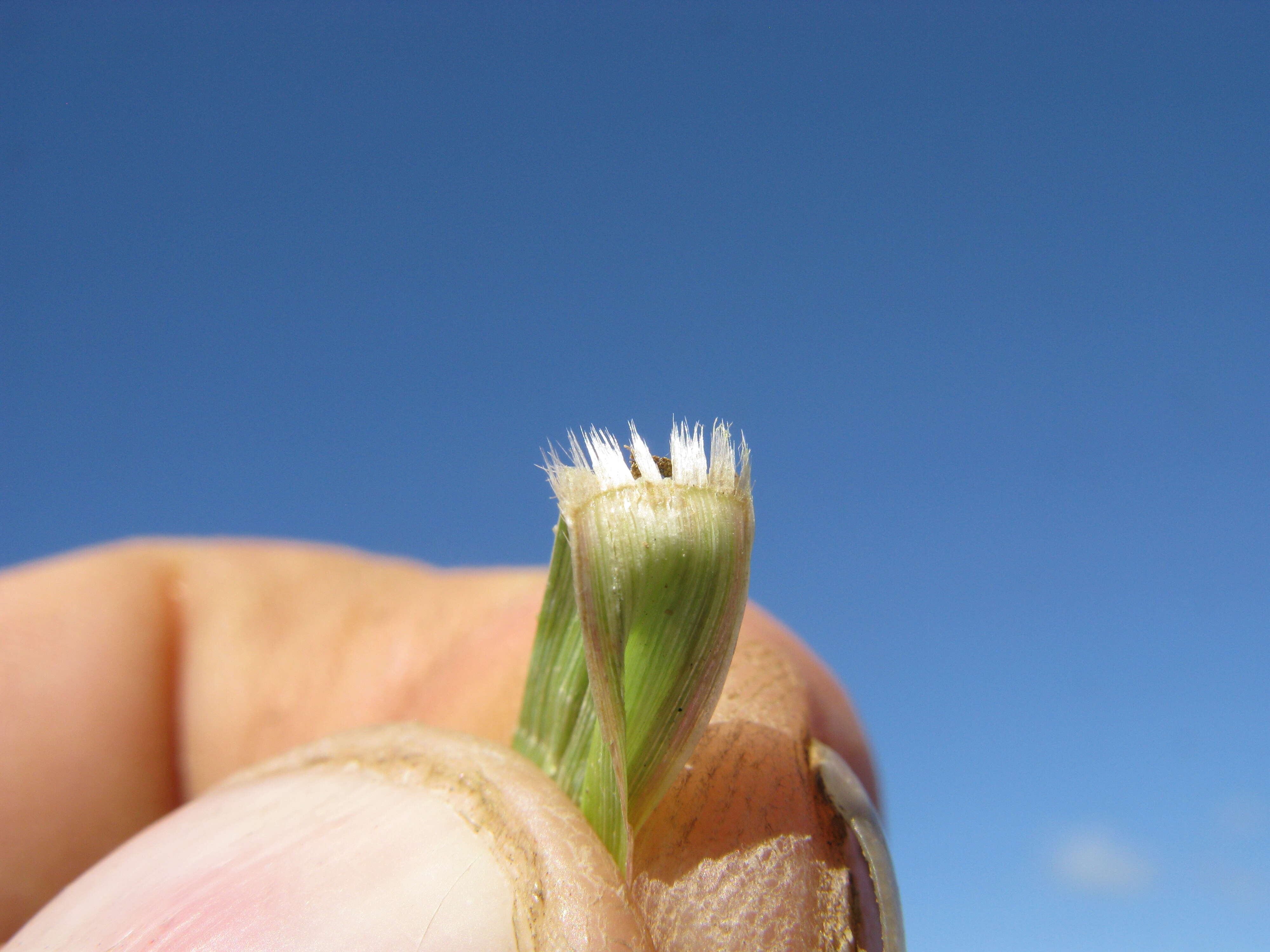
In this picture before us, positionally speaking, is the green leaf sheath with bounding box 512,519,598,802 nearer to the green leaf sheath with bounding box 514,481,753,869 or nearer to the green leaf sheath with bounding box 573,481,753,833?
the green leaf sheath with bounding box 514,481,753,869

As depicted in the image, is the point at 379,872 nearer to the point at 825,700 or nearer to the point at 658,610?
the point at 658,610

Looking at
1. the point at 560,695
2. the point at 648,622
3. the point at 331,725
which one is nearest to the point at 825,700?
the point at 560,695

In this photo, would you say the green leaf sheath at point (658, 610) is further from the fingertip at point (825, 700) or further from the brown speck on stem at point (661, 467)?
the fingertip at point (825, 700)

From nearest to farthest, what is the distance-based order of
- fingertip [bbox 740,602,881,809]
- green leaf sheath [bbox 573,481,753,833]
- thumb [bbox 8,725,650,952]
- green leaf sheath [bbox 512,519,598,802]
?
green leaf sheath [bbox 573,481,753,833], thumb [bbox 8,725,650,952], green leaf sheath [bbox 512,519,598,802], fingertip [bbox 740,602,881,809]

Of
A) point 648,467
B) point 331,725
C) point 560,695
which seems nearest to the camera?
point 648,467

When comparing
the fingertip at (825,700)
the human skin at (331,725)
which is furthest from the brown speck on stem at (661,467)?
the fingertip at (825,700)

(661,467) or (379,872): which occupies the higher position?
(661,467)

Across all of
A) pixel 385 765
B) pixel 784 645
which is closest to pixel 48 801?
pixel 385 765

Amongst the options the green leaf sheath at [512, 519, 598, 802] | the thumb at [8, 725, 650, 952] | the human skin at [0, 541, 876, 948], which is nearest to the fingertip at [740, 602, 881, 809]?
the human skin at [0, 541, 876, 948]
